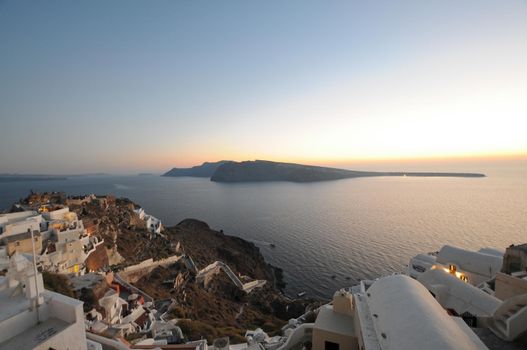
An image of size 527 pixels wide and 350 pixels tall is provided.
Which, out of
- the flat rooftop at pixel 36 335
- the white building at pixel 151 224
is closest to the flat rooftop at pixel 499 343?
the flat rooftop at pixel 36 335

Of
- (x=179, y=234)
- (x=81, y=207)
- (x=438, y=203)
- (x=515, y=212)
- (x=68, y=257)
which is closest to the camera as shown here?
(x=68, y=257)

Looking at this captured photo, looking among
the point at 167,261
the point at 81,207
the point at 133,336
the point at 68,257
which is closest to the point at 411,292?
the point at 133,336

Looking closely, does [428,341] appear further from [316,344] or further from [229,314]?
[229,314]

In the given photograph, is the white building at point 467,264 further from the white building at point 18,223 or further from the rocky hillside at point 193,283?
the white building at point 18,223

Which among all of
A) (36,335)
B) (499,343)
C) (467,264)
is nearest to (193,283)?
(36,335)

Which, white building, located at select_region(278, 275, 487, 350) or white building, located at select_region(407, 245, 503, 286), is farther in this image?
white building, located at select_region(407, 245, 503, 286)

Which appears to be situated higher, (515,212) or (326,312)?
(326,312)

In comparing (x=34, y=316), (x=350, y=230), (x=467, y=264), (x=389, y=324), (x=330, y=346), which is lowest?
(x=350, y=230)

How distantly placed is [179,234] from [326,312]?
47.3m

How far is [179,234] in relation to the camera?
5441 centimetres

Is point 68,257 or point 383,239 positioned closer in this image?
point 68,257

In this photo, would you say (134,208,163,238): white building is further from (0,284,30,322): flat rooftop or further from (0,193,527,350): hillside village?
(0,284,30,322): flat rooftop

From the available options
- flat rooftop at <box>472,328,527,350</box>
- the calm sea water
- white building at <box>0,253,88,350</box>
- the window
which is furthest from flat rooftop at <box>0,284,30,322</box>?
the calm sea water

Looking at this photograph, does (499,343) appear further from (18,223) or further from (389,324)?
(18,223)
